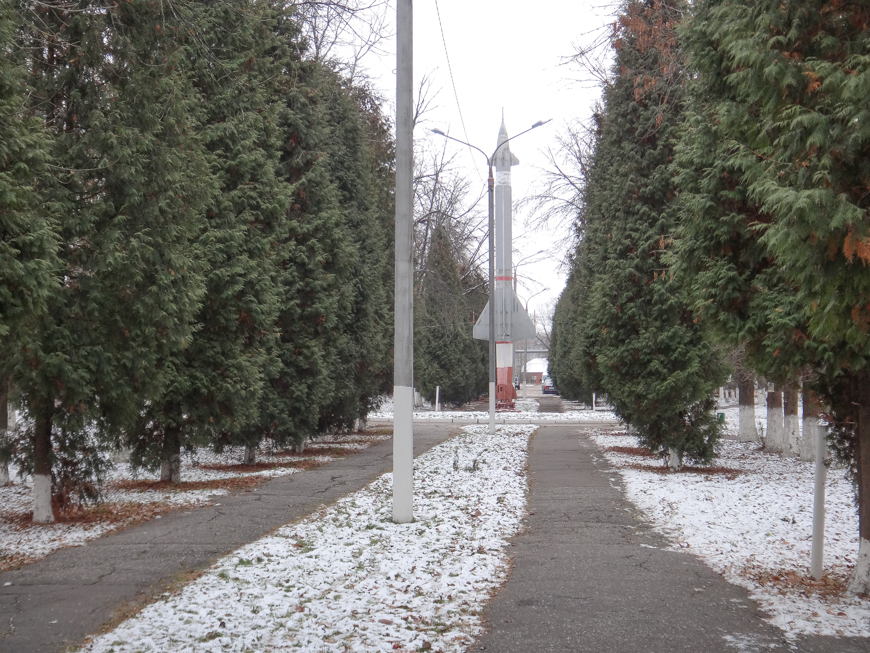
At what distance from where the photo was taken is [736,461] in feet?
62.1

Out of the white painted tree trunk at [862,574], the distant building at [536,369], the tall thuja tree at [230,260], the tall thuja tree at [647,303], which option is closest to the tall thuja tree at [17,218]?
the tall thuja tree at [230,260]

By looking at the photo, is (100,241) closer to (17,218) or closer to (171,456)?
(17,218)

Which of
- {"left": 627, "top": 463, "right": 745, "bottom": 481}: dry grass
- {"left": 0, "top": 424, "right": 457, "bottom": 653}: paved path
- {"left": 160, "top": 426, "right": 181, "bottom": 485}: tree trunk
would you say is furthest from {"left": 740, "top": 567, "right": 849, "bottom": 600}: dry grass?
{"left": 160, "top": 426, "right": 181, "bottom": 485}: tree trunk

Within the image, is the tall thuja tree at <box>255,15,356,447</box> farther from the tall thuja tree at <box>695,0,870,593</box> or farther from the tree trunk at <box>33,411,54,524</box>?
the tall thuja tree at <box>695,0,870,593</box>

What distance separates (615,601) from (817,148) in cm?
363

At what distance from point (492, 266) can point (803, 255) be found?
21656 mm

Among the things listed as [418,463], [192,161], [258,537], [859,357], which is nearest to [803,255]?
[859,357]

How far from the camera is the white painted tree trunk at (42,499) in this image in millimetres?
10320

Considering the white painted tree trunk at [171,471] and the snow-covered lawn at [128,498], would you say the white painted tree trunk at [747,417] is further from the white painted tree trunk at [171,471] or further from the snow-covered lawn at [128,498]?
the white painted tree trunk at [171,471]

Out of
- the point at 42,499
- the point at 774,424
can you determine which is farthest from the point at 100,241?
the point at 774,424

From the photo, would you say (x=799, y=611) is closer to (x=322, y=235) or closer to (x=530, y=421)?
(x=322, y=235)

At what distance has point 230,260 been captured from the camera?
1466 cm

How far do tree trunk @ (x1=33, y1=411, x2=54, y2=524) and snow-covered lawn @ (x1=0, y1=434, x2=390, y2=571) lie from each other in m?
0.16

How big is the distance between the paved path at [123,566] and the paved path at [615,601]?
2840mm
